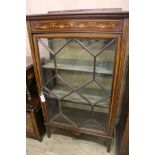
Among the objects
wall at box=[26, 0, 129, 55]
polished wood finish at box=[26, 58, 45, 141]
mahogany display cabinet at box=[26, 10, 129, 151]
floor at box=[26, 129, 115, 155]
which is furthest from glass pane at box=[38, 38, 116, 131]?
wall at box=[26, 0, 129, 55]

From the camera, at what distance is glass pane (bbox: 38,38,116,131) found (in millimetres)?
964

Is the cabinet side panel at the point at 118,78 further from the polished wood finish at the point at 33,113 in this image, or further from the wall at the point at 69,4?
the polished wood finish at the point at 33,113

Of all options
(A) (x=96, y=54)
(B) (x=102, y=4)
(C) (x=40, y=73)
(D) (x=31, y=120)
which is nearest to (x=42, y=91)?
(C) (x=40, y=73)

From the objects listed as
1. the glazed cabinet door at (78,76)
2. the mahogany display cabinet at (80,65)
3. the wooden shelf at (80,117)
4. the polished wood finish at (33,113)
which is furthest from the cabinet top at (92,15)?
the wooden shelf at (80,117)

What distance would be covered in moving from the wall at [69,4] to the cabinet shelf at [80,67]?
18.2 inches

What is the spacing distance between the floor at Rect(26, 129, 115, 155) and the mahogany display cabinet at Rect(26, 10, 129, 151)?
0.13 meters

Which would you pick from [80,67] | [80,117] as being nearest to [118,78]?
[80,67]

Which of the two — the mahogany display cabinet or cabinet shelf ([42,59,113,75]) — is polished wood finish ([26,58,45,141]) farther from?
cabinet shelf ([42,59,113,75])

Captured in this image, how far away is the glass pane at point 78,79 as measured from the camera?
0.96m

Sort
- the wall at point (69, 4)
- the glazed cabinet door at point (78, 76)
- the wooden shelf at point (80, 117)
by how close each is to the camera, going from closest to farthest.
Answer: the glazed cabinet door at point (78, 76)
the wall at point (69, 4)
the wooden shelf at point (80, 117)

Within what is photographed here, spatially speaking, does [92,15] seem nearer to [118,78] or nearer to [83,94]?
[118,78]

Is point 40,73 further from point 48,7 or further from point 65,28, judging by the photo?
point 48,7

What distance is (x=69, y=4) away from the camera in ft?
3.91
